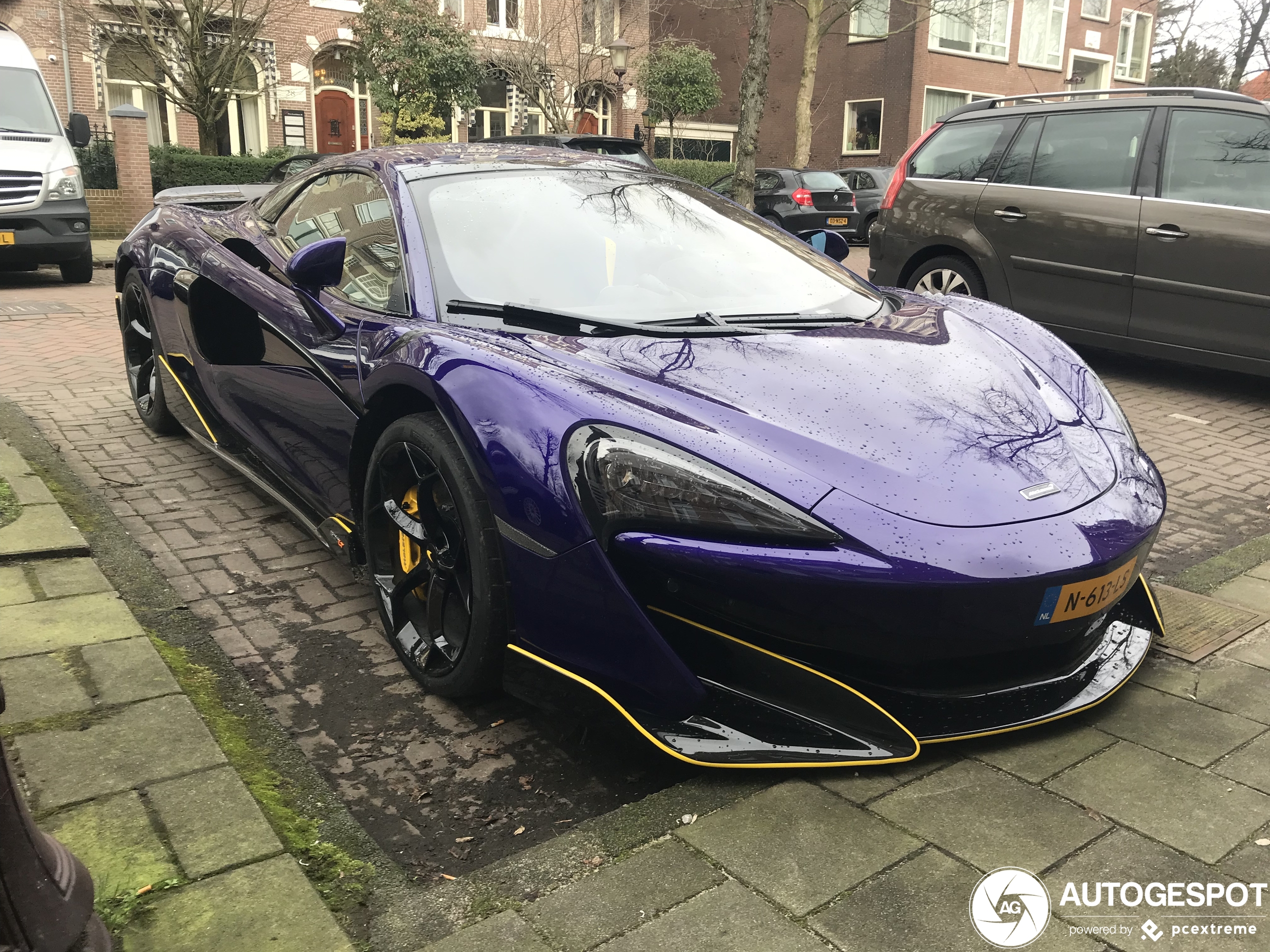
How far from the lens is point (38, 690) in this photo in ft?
8.28

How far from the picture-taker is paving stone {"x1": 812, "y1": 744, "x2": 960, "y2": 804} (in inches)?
84.7

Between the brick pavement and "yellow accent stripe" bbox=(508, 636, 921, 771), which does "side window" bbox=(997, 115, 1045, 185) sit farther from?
"yellow accent stripe" bbox=(508, 636, 921, 771)

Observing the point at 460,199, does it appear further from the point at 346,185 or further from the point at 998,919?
the point at 998,919

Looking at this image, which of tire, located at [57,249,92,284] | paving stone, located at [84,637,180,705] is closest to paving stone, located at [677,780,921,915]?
paving stone, located at [84,637,180,705]

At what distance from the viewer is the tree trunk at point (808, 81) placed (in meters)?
24.4

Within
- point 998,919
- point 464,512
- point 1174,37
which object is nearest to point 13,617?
point 464,512

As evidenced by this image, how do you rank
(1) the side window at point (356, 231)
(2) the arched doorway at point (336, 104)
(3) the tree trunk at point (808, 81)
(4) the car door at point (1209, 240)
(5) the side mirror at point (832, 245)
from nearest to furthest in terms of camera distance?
(1) the side window at point (356, 231)
(5) the side mirror at point (832, 245)
(4) the car door at point (1209, 240)
(3) the tree trunk at point (808, 81)
(2) the arched doorway at point (336, 104)

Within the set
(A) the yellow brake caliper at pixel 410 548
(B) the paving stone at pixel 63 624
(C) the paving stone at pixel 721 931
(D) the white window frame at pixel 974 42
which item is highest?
(D) the white window frame at pixel 974 42

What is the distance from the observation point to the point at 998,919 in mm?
1782

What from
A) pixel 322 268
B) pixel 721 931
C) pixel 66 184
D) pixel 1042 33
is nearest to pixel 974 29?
pixel 1042 33

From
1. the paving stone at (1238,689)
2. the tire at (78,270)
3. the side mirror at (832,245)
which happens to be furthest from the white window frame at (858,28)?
the paving stone at (1238,689)

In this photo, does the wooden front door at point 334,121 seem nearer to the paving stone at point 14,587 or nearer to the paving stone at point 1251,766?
the paving stone at point 14,587

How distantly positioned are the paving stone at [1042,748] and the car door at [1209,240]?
422 cm

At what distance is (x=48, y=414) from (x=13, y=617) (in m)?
3.06
